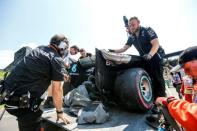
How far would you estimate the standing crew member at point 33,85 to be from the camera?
127 inches

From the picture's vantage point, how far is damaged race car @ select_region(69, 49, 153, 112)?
339cm

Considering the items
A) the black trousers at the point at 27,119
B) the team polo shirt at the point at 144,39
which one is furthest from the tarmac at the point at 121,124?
the team polo shirt at the point at 144,39

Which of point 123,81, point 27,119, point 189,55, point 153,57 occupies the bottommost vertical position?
point 27,119

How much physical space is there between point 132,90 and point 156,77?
89 cm

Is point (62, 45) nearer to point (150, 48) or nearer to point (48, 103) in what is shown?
point (48, 103)

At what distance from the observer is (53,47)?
3.54 meters

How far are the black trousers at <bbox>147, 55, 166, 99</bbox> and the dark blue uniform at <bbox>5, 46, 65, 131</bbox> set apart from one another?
5.12 ft

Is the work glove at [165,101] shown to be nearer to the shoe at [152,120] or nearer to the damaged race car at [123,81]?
the shoe at [152,120]

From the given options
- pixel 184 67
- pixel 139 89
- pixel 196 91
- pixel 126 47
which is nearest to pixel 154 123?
pixel 139 89

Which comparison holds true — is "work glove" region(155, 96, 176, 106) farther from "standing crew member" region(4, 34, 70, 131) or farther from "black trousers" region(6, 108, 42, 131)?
"black trousers" region(6, 108, 42, 131)

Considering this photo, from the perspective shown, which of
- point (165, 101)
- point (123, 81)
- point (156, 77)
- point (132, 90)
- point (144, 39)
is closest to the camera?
point (165, 101)

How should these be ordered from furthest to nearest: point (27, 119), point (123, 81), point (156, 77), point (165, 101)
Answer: point (156, 77) → point (123, 81) → point (27, 119) → point (165, 101)

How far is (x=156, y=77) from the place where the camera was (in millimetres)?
4082

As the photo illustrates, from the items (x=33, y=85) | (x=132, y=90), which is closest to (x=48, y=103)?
(x=33, y=85)
